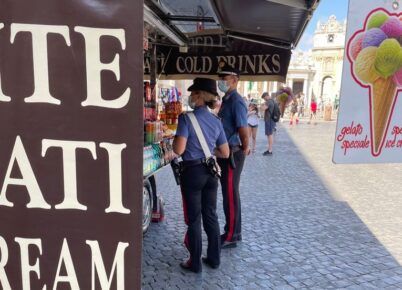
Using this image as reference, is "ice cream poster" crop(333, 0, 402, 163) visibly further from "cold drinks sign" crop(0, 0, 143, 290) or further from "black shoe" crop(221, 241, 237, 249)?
"black shoe" crop(221, 241, 237, 249)

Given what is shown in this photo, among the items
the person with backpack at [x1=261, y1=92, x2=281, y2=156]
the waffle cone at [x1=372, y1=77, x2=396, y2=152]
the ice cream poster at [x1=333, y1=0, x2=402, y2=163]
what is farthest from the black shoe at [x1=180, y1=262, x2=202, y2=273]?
the person with backpack at [x1=261, y1=92, x2=281, y2=156]

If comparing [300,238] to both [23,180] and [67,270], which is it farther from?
[23,180]

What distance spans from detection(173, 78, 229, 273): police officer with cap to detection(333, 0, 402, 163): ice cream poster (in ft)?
5.26

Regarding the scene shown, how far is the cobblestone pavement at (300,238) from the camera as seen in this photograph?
137 inches

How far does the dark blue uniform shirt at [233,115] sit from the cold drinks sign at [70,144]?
2.63 meters

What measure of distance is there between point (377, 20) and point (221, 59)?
3628mm

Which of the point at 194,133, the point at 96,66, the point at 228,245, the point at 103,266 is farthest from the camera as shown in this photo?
the point at 228,245

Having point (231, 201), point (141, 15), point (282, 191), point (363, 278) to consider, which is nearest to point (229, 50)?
point (231, 201)

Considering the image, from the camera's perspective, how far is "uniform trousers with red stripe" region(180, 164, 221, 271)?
3348 mm

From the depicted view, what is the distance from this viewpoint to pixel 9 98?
1.28m

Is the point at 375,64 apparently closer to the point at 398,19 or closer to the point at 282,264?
the point at 398,19

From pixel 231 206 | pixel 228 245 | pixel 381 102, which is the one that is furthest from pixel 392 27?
pixel 228 245

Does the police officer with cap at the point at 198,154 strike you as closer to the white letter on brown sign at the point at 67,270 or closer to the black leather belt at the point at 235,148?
the black leather belt at the point at 235,148

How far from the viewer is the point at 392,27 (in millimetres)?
1768
